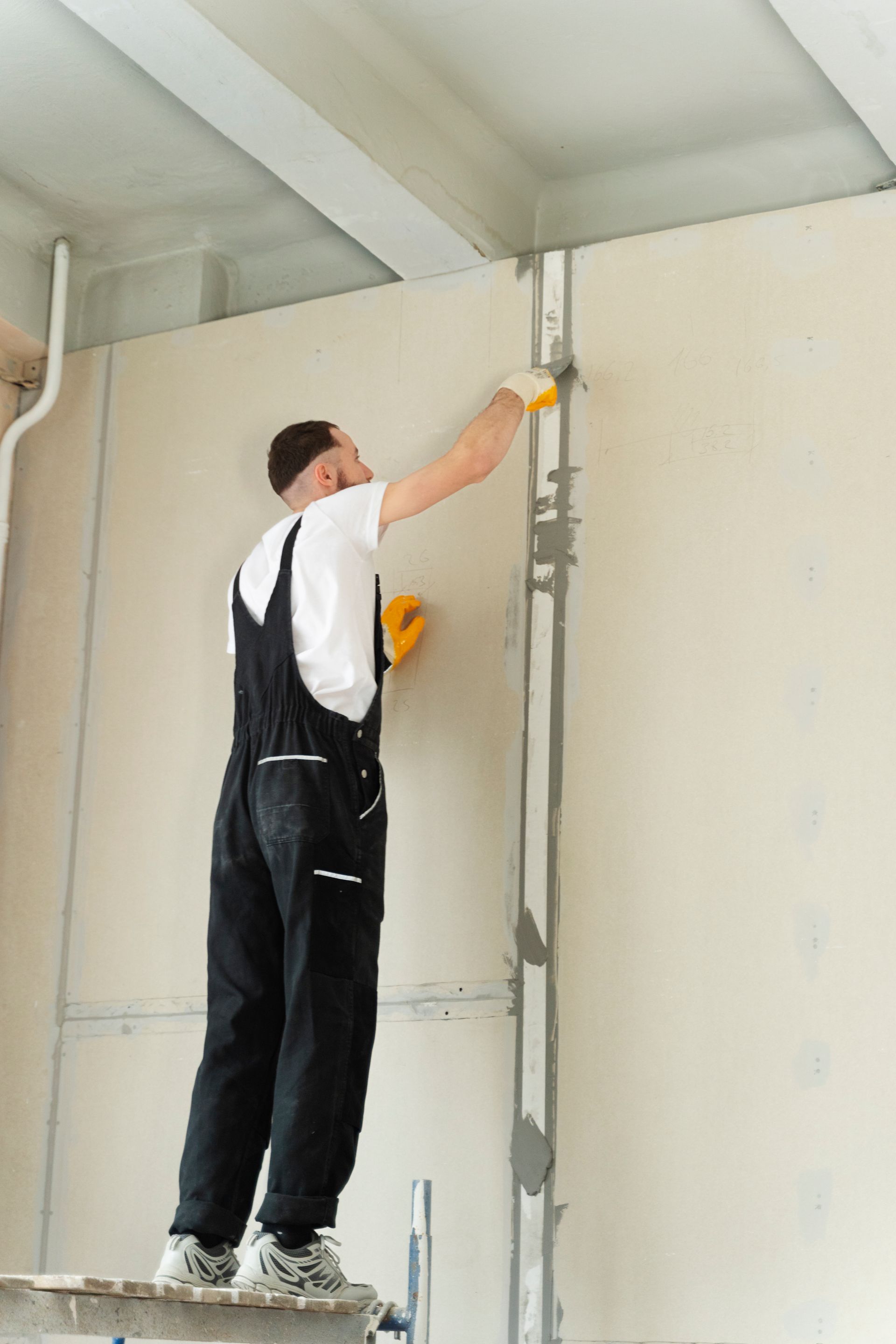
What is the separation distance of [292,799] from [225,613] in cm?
103

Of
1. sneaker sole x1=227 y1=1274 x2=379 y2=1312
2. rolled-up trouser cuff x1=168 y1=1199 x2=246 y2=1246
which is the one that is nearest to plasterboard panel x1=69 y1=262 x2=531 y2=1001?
rolled-up trouser cuff x1=168 y1=1199 x2=246 y2=1246

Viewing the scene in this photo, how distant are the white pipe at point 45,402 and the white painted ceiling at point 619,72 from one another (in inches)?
46.4

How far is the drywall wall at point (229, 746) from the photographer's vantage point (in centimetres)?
301

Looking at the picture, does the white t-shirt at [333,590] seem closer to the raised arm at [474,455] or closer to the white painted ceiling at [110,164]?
the raised arm at [474,455]

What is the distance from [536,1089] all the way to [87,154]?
2.42 m

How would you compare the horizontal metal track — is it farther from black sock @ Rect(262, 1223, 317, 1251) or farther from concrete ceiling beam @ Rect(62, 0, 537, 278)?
concrete ceiling beam @ Rect(62, 0, 537, 278)

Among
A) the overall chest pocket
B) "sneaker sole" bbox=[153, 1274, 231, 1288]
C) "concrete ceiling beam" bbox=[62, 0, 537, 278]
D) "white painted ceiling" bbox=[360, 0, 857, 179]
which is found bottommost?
"sneaker sole" bbox=[153, 1274, 231, 1288]

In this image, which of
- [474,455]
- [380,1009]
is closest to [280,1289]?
[380,1009]

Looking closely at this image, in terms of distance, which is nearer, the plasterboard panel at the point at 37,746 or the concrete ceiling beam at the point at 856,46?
the concrete ceiling beam at the point at 856,46

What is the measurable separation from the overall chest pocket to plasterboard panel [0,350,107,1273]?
1095 millimetres

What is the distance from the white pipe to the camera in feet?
12.3

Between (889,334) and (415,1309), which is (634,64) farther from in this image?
(415,1309)

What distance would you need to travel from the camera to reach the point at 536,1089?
2.94 meters

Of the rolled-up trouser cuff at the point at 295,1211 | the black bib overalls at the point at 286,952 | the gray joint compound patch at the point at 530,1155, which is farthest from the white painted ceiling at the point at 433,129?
the rolled-up trouser cuff at the point at 295,1211
